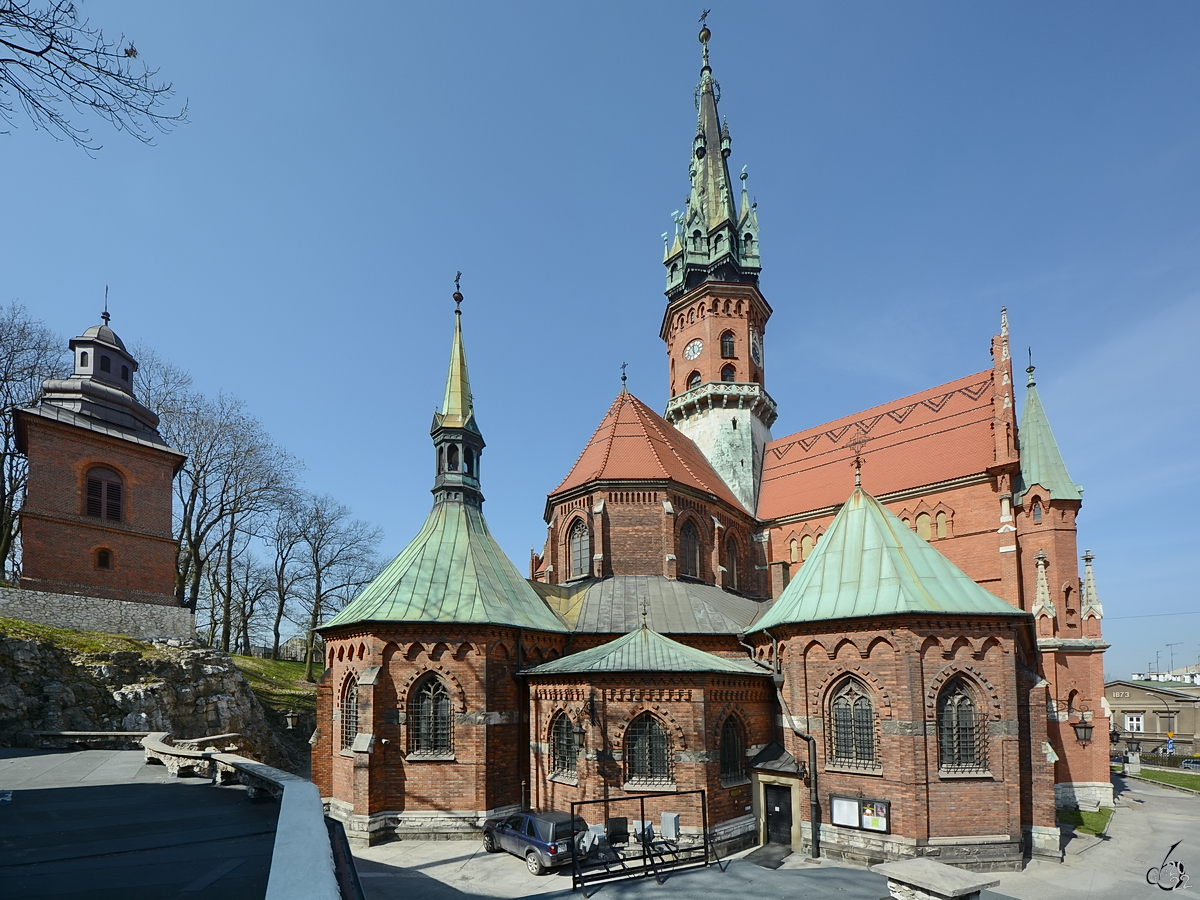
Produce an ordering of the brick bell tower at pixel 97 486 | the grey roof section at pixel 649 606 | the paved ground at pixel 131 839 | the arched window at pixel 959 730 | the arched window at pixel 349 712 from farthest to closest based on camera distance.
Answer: the brick bell tower at pixel 97 486 < the grey roof section at pixel 649 606 < the arched window at pixel 349 712 < the arched window at pixel 959 730 < the paved ground at pixel 131 839

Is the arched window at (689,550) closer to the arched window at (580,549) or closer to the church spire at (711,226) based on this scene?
the arched window at (580,549)

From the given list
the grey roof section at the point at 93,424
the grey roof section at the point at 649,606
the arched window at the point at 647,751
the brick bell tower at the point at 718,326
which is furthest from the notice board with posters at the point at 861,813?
the grey roof section at the point at 93,424

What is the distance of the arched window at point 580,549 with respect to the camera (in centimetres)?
2658

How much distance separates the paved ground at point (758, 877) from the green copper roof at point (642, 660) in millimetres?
4475

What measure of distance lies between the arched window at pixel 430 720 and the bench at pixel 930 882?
43.0 feet

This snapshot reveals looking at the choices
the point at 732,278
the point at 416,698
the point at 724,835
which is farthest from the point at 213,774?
the point at 732,278

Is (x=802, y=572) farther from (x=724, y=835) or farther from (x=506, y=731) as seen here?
(x=506, y=731)

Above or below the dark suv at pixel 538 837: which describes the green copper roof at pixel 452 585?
above

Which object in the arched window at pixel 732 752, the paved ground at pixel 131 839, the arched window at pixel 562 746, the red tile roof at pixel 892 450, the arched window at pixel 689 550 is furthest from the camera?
the red tile roof at pixel 892 450

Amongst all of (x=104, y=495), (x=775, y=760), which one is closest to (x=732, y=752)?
(x=775, y=760)

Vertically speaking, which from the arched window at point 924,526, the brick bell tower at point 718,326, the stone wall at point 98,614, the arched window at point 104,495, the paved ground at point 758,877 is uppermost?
the brick bell tower at point 718,326

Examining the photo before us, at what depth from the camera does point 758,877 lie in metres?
10.6

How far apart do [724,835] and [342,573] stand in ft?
115

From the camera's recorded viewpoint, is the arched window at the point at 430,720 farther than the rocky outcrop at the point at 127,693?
Yes
